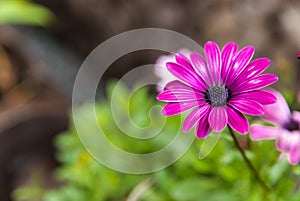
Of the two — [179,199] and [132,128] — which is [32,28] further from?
[179,199]

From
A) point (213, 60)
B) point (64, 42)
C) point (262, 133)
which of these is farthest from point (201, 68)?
point (64, 42)

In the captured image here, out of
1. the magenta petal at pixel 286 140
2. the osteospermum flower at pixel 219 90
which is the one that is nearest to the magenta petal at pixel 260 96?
the osteospermum flower at pixel 219 90

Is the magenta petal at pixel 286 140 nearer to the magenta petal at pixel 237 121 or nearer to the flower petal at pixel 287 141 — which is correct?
the flower petal at pixel 287 141

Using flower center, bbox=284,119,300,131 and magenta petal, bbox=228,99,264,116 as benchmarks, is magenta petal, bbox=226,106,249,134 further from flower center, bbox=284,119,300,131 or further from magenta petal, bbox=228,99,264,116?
flower center, bbox=284,119,300,131

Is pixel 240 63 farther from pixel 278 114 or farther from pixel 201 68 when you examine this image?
pixel 278 114

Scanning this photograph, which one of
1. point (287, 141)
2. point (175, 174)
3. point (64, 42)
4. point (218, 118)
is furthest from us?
point (64, 42)

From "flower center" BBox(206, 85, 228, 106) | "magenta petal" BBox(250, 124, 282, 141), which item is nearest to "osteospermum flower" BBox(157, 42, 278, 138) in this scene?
"flower center" BBox(206, 85, 228, 106)

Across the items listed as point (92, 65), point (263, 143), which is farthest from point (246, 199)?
point (92, 65)

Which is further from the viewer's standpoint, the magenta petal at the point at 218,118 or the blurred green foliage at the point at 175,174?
the blurred green foliage at the point at 175,174
